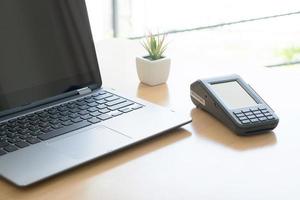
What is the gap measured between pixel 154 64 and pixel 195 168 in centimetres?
40

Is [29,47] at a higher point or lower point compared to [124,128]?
higher

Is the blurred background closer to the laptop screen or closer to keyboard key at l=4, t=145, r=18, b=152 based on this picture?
the laptop screen

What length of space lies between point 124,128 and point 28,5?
34 cm

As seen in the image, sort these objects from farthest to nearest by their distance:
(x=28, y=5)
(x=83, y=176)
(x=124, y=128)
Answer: (x=28, y=5), (x=124, y=128), (x=83, y=176)

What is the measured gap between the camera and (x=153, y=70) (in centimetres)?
112

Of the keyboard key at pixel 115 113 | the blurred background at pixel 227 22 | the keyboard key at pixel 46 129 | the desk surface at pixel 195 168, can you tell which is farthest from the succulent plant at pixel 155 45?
the blurred background at pixel 227 22

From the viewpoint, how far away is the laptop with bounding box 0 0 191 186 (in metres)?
0.78

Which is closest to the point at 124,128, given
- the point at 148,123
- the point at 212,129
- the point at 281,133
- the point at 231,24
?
the point at 148,123

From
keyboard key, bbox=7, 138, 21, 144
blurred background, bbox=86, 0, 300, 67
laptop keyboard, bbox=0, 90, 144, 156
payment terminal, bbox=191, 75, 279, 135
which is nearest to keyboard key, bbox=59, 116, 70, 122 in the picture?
laptop keyboard, bbox=0, 90, 144, 156

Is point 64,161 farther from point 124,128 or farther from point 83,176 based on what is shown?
point 124,128

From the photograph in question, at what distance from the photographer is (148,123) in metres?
0.88

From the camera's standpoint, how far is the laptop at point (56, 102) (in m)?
0.78

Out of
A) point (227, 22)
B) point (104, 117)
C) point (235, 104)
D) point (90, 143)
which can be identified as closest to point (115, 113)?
point (104, 117)

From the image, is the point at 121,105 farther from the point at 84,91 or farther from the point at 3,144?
the point at 3,144
